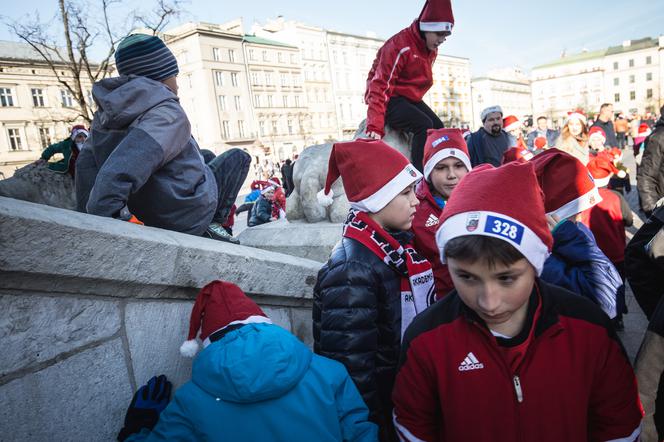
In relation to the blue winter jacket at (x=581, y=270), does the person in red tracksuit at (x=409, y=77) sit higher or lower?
higher

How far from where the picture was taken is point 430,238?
2738mm

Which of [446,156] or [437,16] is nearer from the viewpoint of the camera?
[446,156]

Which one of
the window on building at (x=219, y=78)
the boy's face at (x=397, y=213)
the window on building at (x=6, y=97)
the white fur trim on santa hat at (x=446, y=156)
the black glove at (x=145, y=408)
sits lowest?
the black glove at (x=145, y=408)

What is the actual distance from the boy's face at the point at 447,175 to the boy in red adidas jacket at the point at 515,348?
144 cm

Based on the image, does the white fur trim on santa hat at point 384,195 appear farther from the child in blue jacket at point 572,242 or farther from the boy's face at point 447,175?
the boy's face at point 447,175

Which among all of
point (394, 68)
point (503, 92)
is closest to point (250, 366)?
point (394, 68)

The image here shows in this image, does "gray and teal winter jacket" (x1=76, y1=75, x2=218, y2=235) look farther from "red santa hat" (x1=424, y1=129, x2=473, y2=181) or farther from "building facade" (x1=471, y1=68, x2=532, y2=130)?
"building facade" (x1=471, y1=68, x2=532, y2=130)

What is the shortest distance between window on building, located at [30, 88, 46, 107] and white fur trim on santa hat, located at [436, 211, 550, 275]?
50.5 metres

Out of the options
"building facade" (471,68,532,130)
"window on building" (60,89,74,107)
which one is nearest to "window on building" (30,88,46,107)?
"window on building" (60,89,74,107)

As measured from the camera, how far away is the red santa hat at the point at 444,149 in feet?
10.0

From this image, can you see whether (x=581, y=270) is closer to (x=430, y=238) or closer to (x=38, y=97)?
(x=430, y=238)

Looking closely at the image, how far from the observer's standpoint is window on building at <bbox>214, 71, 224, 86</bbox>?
50.0m

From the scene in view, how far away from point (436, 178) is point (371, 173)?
104 cm

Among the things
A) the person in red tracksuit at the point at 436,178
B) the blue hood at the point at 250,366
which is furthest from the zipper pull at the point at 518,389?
the person in red tracksuit at the point at 436,178
